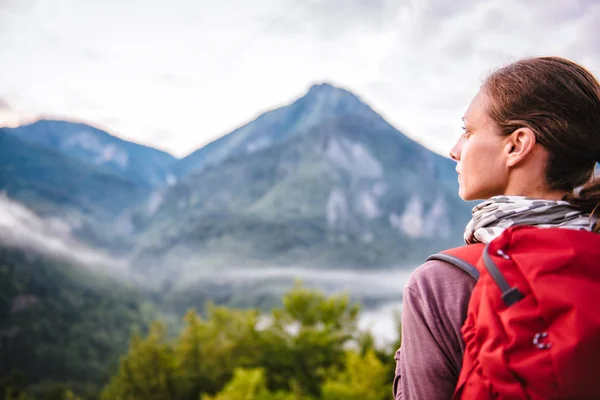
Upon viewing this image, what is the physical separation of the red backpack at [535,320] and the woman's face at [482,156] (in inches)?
8.8

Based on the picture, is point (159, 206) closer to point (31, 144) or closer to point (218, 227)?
point (218, 227)

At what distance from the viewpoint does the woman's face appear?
119cm

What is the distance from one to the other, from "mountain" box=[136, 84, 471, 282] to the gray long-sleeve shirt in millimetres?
162721

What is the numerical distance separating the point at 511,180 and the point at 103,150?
184036 mm

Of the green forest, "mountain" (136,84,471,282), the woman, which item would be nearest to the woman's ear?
the woman

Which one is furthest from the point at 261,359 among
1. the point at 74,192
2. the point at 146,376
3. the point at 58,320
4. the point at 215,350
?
the point at 74,192

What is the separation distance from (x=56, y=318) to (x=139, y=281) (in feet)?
178

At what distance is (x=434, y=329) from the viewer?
105cm

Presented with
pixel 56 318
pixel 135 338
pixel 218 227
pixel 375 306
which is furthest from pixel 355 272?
pixel 135 338

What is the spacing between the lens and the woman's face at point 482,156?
119 cm

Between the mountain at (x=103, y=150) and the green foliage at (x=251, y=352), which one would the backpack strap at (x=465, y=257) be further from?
the mountain at (x=103, y=150)

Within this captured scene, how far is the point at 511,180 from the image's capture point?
1178 mm

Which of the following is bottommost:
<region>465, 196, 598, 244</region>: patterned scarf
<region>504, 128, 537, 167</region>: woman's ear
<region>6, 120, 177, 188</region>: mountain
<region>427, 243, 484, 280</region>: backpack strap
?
<region>427, 243, 484, 280</region>: backpack strap

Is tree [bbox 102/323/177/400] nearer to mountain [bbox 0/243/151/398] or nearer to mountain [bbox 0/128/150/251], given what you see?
mountain [bbox 0/243/151/398]
